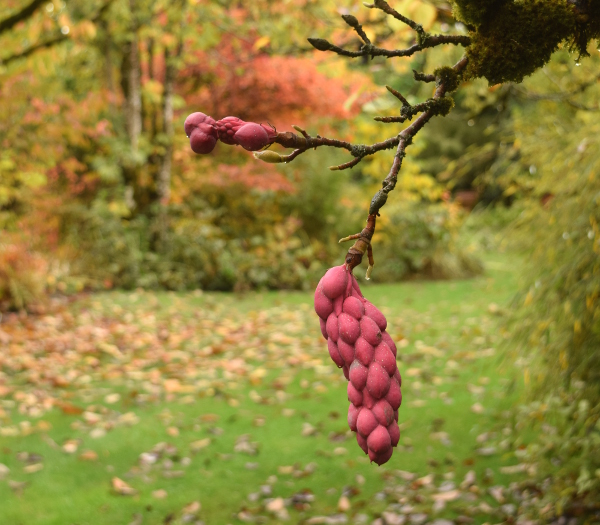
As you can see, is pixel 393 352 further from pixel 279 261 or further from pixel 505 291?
pixel 279 261

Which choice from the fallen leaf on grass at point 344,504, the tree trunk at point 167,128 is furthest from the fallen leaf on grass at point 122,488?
the tree trunk at point 167,128

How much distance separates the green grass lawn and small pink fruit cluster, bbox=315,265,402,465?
2251mm

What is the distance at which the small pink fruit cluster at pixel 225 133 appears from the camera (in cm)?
67

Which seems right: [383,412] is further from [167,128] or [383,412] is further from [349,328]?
[167,128]

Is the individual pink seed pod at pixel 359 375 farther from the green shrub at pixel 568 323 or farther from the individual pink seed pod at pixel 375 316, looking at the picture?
the green shrub at pixel 568 323

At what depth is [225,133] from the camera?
689 mm

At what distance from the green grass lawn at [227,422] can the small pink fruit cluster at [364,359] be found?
2251mm

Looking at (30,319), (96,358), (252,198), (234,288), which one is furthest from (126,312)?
(252,198)

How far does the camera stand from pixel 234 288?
8.50m

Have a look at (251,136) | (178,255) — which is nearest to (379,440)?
(251,136)

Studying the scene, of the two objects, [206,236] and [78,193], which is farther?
[78,193]

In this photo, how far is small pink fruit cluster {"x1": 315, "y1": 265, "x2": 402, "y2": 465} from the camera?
2.06ft

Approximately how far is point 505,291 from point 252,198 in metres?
4.18

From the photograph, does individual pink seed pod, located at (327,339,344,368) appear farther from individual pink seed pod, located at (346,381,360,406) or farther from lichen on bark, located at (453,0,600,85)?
lichen on bark, located at (453,0,600,85)
